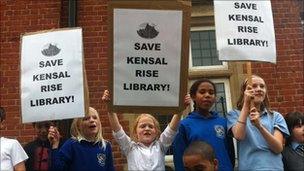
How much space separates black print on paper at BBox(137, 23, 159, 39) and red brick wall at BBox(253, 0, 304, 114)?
2.40 m

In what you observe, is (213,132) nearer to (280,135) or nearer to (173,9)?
(280,135)

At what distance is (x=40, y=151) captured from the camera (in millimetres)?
4027

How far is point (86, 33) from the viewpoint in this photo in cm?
595

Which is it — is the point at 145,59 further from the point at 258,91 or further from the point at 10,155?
the point at 10,155

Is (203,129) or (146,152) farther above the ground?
(203,129)

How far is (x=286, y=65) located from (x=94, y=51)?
2.40 meters

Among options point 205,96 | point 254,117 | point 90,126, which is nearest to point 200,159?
point 254,117

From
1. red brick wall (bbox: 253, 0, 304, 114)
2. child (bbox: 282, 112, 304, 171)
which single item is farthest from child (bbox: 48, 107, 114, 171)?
red brick wall (bbox: 253, 0, 304, 114)

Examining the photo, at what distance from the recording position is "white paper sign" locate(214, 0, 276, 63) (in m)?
3.79

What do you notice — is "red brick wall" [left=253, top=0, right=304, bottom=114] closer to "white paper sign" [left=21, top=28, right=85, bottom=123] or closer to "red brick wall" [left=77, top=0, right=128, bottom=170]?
"red brick wall" [left=77, top=0, right=128, bottom=170]

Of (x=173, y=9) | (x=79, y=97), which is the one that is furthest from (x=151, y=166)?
(x=173, y=9)

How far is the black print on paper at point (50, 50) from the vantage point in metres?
3.99

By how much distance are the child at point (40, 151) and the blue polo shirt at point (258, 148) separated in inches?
61.4

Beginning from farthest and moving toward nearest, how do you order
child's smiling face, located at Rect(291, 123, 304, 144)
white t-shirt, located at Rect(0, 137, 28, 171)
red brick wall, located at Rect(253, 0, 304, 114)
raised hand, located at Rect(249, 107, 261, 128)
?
red brick wall, located at Rect(253, 0, 304, 114) → child's smiling face, located at Rect(291, 123, 304, 144) → white t-shirt, located at Rect(0, 137, 28, 171) → raised hand, located at Rect(249, 107, 261, 128)
